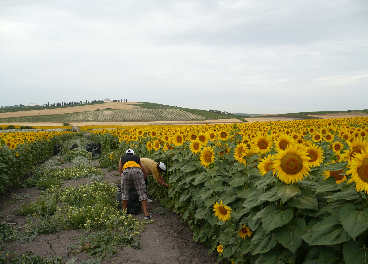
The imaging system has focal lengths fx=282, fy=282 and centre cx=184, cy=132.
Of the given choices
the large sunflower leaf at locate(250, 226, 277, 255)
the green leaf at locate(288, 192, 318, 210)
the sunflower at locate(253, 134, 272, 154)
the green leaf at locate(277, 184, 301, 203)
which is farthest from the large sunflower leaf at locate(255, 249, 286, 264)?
the sunflower at locate(253, 134, 272, 154)

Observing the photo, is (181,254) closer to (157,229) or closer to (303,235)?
(157,229)

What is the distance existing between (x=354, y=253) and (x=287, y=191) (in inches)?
25.6

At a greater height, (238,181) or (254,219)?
(238,181)

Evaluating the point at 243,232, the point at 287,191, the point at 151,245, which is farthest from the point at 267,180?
the point at 151,245

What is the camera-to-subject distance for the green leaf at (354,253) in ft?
6.64

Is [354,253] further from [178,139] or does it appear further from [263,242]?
[178,139]

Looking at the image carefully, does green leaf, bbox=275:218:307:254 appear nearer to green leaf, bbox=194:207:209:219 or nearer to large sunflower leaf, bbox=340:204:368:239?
large sunflower leaf, bbox=340:204:368:239

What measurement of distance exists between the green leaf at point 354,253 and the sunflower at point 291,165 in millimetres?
611

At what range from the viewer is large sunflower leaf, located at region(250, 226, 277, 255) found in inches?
107

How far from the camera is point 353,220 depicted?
6.60ft

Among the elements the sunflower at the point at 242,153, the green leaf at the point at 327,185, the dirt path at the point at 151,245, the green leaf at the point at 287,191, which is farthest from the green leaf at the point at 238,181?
the dirt path at the point at 151,245

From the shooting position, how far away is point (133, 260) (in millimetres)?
4941

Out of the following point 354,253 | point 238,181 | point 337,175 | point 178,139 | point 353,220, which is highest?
point 337,175

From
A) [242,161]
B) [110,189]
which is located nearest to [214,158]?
[242,161]
